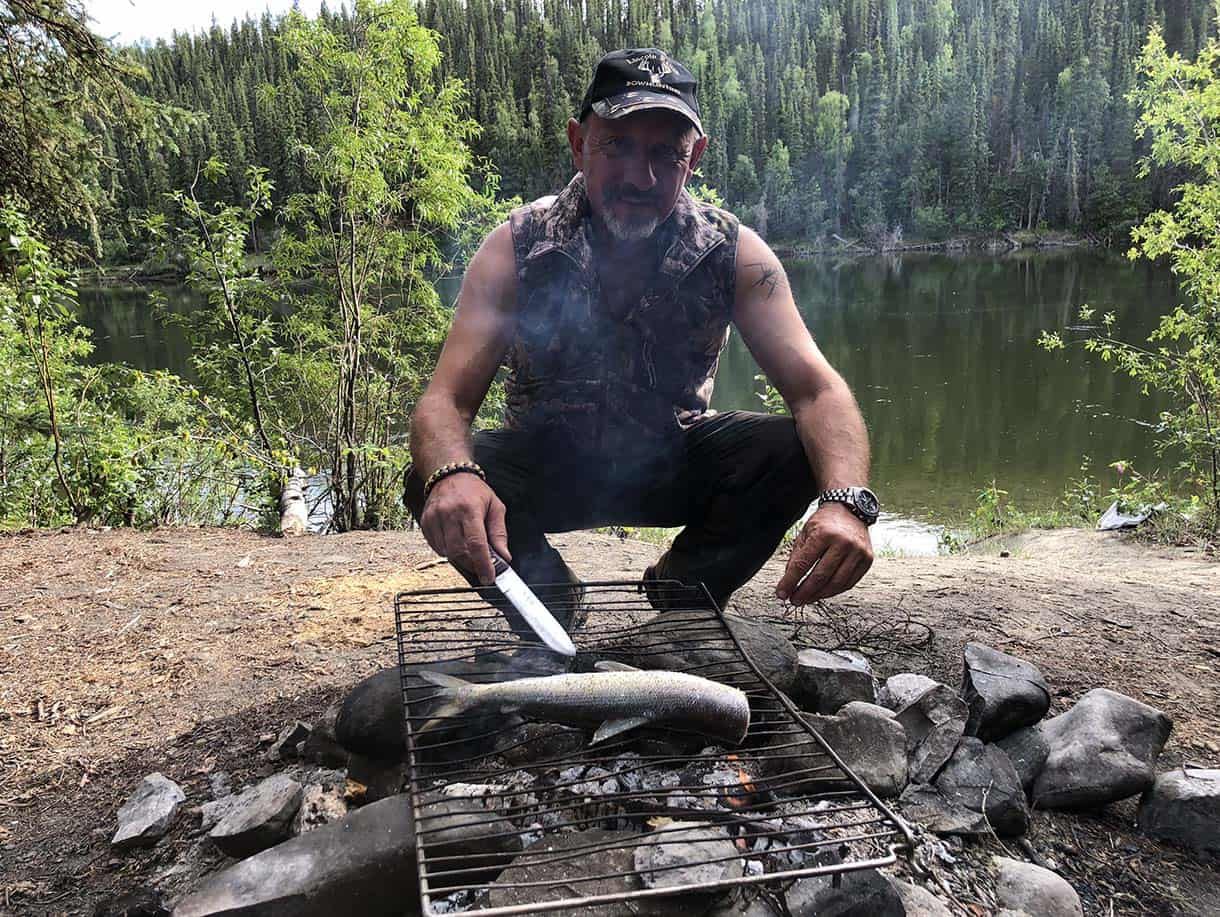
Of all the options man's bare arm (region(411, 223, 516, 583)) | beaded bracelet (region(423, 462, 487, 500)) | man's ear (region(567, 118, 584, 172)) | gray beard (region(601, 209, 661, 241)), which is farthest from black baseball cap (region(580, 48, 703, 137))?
beaded bracelet (region(423, 462, 487, 500))

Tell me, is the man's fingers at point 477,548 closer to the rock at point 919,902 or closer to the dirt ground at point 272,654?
the dirt ground at point 272,654

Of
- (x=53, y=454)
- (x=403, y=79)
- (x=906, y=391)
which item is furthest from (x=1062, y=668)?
(x=906, y=391)

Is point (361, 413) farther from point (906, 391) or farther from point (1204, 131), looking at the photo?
point (906, 391)

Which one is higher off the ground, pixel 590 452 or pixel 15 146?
pixel 15 146

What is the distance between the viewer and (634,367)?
296cm

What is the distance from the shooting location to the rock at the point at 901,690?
247 cm

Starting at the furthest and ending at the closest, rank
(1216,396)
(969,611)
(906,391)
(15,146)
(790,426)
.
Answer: (906,391) → (1216,396) → (15,146) → (969,611) → (790,426)

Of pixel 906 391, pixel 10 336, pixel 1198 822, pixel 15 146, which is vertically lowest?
pixel 906 391

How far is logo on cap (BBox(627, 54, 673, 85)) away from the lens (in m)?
2.59

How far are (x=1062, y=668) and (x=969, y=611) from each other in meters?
0.70

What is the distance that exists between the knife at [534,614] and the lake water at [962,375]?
7.34 meters

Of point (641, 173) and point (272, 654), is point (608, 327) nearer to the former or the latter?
point (641, 173)

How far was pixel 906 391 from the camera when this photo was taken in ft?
59.1

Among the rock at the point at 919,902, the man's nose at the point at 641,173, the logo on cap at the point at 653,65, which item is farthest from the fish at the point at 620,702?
the logo on cap at the point at 653,65
